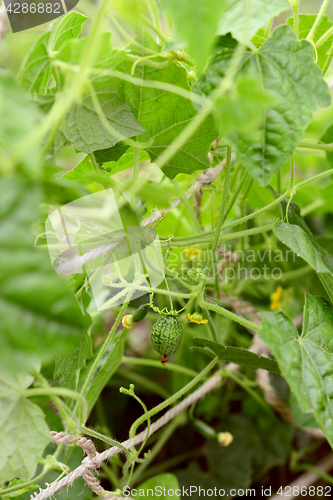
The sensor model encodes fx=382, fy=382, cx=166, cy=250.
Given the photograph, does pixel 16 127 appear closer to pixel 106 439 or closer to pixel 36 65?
pixel 36 65

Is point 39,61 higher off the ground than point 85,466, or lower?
higher

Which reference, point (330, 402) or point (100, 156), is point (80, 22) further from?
point (330, 402)

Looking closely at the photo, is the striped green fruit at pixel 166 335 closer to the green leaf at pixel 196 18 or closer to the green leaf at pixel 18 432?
the green leaf at pixel 18 432

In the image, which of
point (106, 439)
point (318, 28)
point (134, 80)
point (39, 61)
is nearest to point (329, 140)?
point (318, 28)

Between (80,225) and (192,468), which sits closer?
(80,225)

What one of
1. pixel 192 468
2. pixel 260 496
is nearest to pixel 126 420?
pixel 192 468

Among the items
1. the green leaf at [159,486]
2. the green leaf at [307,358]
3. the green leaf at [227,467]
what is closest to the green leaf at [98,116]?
the green leaf at [307,358]

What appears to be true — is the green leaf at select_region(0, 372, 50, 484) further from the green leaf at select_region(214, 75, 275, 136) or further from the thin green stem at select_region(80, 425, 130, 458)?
the green leaf at select_region(214, 75, 275, 136)
